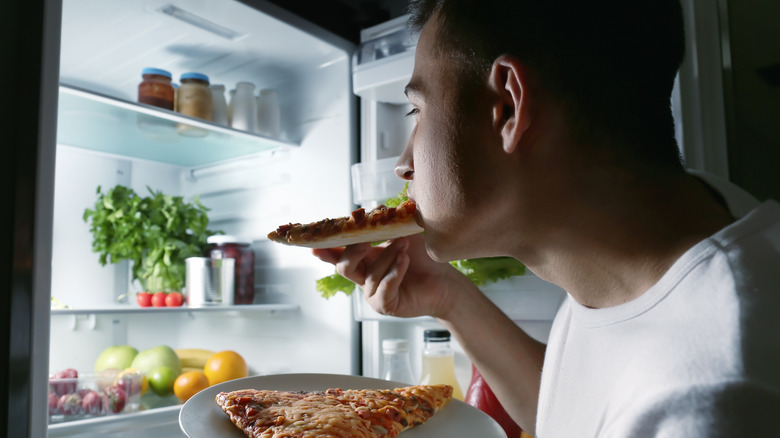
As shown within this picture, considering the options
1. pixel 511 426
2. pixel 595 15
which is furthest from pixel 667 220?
pixel 511 426

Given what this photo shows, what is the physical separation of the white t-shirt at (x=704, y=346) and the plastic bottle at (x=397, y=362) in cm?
73

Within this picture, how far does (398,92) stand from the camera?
1.49 meters

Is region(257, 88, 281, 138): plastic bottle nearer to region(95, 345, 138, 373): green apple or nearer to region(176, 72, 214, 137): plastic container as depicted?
region(176, 72, 214, 137): plastic container

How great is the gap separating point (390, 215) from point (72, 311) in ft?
2.92

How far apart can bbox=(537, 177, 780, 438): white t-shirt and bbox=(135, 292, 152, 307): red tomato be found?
141 centimetres

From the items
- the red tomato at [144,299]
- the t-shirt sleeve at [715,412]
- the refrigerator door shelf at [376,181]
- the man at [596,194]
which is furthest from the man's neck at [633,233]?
the red tomato at [144,299]

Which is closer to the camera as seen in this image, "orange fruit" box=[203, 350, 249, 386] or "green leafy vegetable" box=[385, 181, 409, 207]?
"green leafy vegetable" box=[385, 181, 409, 207]

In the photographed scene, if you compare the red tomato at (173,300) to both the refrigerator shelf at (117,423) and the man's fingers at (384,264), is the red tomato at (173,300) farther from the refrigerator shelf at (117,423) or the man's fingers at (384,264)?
the man's fingers at (384,264)

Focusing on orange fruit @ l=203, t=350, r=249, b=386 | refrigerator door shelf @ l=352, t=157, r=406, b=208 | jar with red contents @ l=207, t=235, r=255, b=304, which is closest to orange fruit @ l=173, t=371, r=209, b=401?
orange fruit @ l=203, t=350, r=249, b=386

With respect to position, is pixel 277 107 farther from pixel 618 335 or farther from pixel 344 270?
pixel 618 335

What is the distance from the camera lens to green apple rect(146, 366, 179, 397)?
1.55m

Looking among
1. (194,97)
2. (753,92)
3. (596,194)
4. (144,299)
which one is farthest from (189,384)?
(753,92)

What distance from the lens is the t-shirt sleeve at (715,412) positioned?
43 centimetres

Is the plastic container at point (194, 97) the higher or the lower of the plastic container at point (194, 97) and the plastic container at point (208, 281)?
the higher
